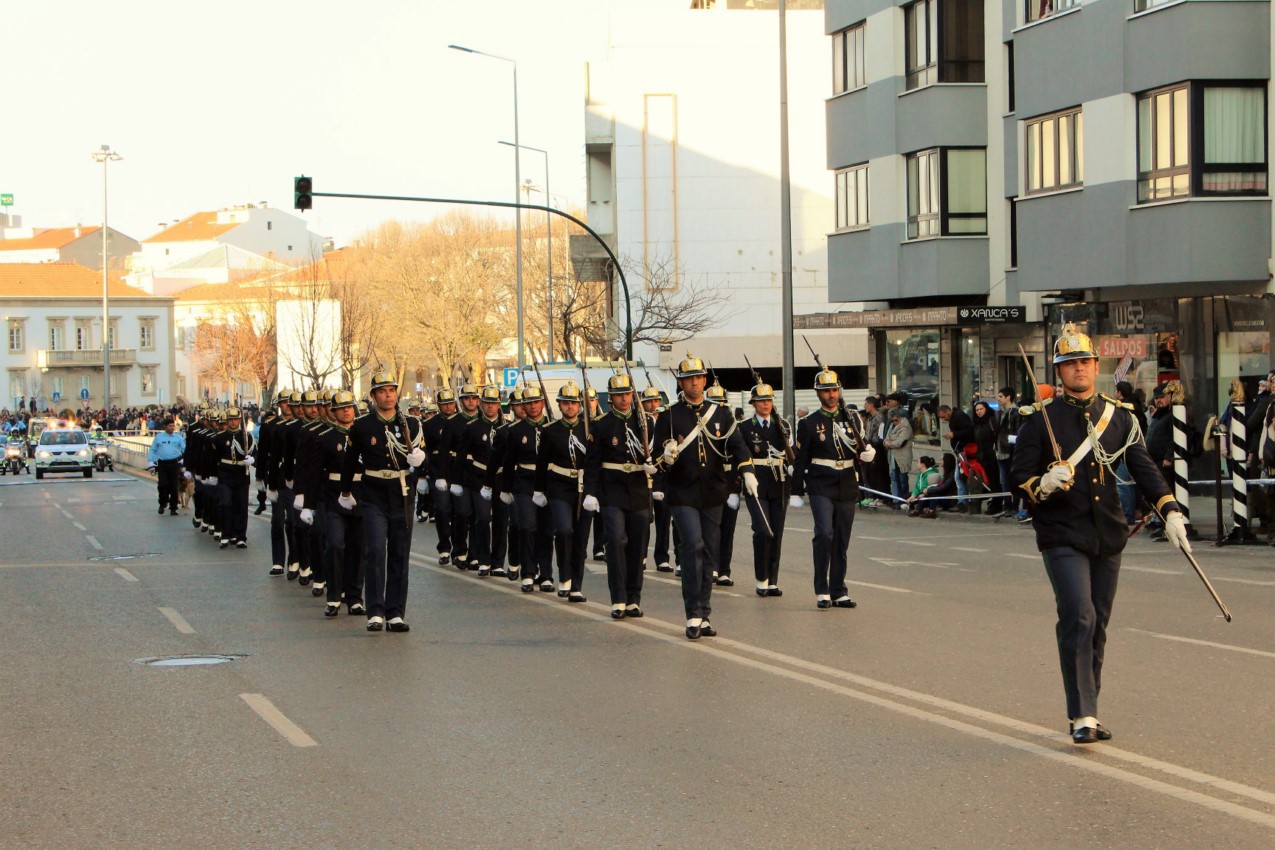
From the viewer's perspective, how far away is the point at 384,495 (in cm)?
1402

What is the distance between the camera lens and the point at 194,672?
11.6m

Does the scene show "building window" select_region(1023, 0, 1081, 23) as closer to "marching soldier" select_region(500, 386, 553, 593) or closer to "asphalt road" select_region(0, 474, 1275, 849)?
"asphalt road" select_region(0, 474, 1275, 849)

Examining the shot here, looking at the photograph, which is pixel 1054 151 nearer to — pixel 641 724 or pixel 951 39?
pixel 951 39

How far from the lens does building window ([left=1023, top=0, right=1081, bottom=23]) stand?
96.7 feet

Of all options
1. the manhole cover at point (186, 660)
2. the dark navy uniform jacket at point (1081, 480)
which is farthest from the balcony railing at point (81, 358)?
the dark navy uniform jacket at point (1081, 480)

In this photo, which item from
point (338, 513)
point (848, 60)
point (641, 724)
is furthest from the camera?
point (848, 60)

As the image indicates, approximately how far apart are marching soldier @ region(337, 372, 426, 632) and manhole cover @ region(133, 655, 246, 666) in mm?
1619

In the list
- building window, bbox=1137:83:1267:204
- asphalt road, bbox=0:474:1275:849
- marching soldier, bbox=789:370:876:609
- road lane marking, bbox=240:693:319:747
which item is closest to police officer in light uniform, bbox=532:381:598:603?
asphalt road, bbox=0:474:1275:849

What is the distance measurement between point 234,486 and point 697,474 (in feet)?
40.3

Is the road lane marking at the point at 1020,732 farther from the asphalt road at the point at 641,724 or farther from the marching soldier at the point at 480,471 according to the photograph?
the marching soldier at the point at 480,471

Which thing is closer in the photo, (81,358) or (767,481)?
(767,481)

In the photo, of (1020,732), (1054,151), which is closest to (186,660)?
(1020,732)

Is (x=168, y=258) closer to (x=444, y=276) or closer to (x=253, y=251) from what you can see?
(x=253, y=251)

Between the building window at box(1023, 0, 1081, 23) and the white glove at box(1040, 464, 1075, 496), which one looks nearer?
the white glove at box(1040, 464, 1075, 496)
